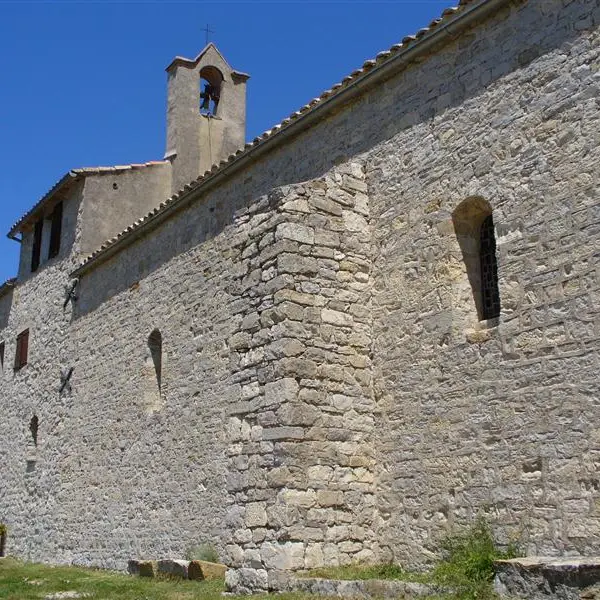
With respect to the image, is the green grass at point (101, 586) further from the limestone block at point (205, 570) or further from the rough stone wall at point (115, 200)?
the rough stone wall at point (115, 200)

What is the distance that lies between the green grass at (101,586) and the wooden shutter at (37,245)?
802cm

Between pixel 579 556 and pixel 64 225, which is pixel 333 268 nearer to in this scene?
pixel 579 556

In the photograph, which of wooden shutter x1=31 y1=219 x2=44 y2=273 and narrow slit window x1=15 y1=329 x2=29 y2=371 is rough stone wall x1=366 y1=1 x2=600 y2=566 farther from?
wooden shutter x1=31 y1=219 x2=44 y2=273

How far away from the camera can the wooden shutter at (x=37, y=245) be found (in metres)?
19.2

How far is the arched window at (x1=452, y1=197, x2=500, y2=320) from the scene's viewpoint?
7914mm

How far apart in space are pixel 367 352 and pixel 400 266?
96cm

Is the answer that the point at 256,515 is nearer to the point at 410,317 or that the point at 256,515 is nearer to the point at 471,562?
the point at 471,562

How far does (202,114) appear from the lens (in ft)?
61.0

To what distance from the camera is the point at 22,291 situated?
771 inches

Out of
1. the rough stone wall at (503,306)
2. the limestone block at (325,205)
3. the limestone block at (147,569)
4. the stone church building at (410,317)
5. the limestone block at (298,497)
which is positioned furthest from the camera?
the limestone block at (147,569)

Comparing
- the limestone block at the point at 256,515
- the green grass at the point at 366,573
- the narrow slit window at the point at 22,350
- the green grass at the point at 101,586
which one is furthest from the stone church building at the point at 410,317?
the narrow slit window at the point at 22,350

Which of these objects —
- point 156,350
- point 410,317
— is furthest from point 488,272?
point 156,350

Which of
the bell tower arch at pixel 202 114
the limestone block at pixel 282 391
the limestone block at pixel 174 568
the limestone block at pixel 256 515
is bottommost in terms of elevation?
the limestone block at pixel 174 568

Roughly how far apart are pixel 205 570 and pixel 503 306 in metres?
4.81
